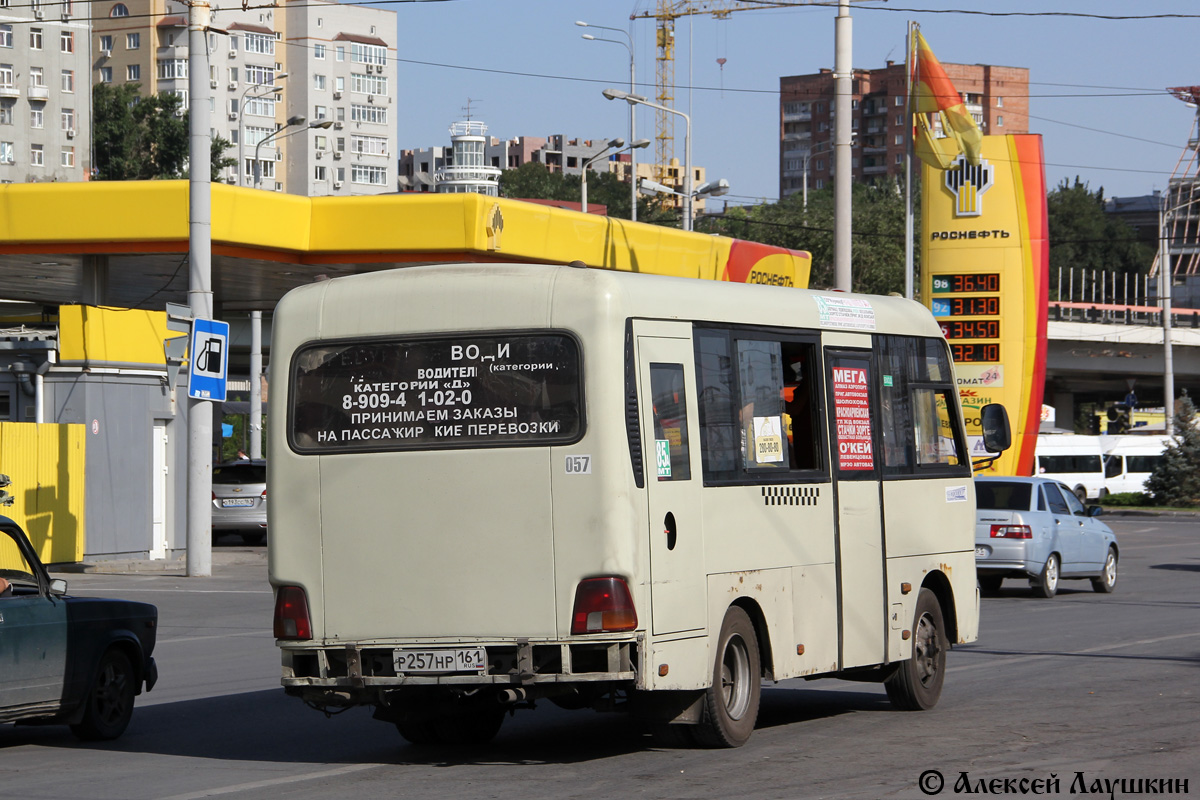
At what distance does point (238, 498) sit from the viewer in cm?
3133

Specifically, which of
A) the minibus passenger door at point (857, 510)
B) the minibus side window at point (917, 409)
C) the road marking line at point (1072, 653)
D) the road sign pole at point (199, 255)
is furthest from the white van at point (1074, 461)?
the minibus passenger door at point (857, 510)

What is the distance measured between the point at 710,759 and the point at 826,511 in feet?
6.61

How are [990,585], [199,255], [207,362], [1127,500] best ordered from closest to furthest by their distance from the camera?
1. [207,362]
2. [199,255]
3. [990,585]
4. [1127,500]

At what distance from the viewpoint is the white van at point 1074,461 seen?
66.8 metres

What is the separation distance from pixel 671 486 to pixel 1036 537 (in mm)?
15173

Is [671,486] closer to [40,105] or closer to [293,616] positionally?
[293,616]

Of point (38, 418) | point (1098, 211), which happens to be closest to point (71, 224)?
point (38, 418)

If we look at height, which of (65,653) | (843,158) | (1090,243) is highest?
(1090,243)

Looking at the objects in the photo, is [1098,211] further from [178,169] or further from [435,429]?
[435,429]

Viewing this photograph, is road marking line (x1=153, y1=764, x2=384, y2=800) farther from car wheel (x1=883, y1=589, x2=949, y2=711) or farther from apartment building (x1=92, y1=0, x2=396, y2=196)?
apartment building (x1=92, y1=0, x2=396, y2=196)

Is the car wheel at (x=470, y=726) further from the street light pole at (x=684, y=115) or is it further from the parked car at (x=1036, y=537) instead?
the street light pole at (x=684, y=115)

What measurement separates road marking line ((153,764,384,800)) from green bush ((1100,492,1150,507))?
5447 cm

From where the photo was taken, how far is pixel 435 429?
9.06 meters

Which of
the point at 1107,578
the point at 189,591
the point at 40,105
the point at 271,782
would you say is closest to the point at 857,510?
the point at 271,782
